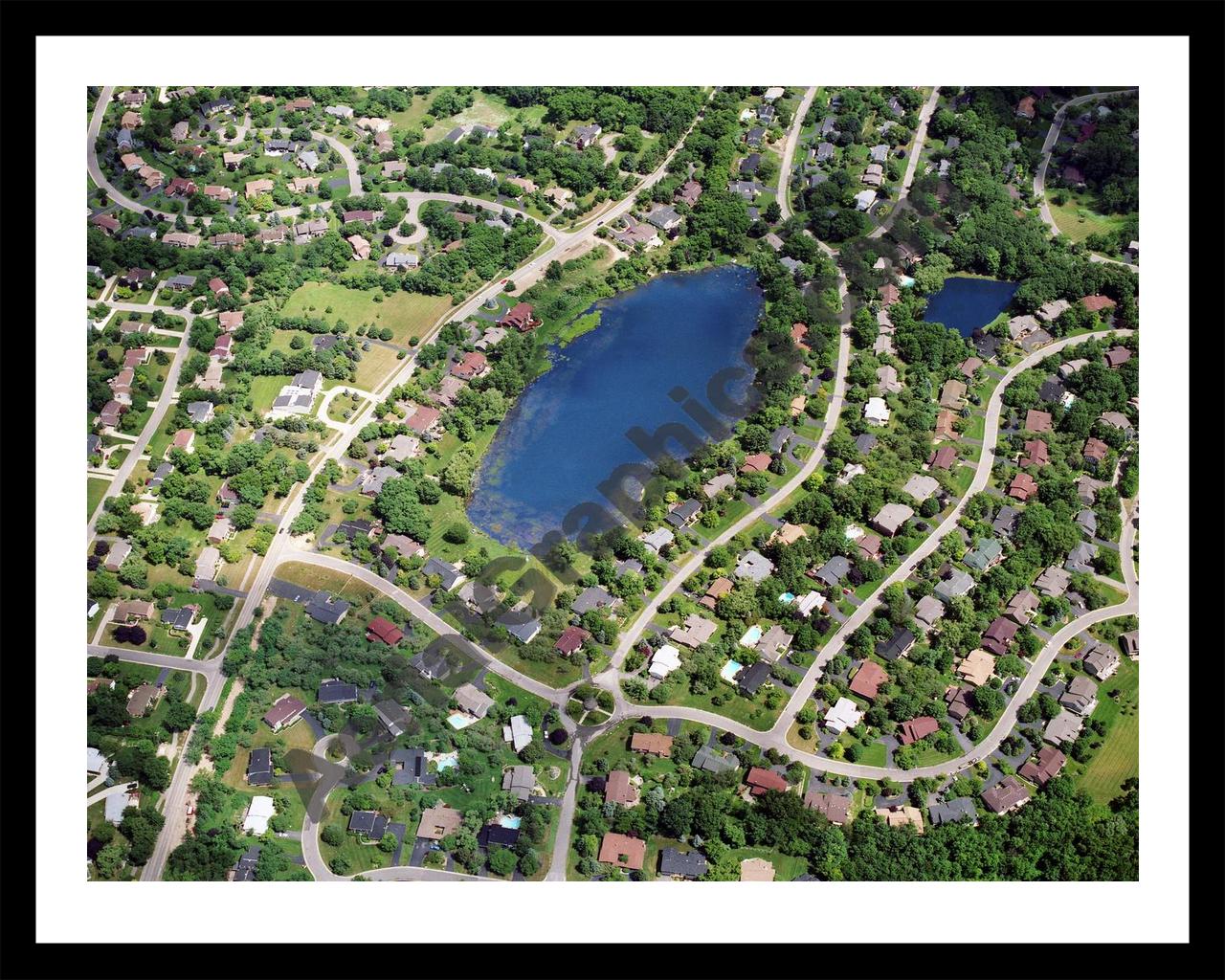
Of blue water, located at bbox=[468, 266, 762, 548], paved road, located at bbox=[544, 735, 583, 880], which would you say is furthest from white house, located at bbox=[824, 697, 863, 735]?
blue water, located at bbox=[468, 266, 762, 548]

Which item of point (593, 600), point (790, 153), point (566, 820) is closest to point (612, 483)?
point (593, 600)

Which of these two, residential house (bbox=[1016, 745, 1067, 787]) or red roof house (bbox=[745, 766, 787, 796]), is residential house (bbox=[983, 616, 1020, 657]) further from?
red roof house (bbox=[745, 766, 787, 796])

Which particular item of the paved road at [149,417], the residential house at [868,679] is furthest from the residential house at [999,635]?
the paved road at [149,417]

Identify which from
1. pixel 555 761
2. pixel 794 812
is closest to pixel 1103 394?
pixel 794 812

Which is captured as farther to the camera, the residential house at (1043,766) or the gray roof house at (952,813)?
the residential house at (1043,766)

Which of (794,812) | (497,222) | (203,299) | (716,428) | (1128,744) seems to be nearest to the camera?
(794,812)

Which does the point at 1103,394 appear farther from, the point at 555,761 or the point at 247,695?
the point at 247,695

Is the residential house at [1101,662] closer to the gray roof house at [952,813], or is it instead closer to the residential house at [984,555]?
the residential house at [984,555]
